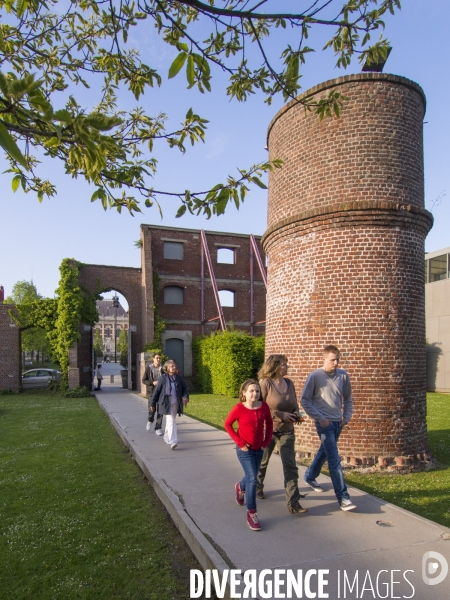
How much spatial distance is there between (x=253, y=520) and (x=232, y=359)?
16.5 m

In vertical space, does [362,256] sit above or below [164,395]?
above

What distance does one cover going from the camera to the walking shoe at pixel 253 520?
4336 millimetres

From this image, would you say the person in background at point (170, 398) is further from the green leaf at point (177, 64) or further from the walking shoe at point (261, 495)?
the green leaf at point (177, 64)

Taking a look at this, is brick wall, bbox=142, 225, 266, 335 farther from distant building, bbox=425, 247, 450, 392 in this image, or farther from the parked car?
distant building, bbox=425, 247, 450, 392

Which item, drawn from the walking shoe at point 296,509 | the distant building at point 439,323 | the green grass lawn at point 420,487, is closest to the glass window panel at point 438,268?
the distant building at point 439,323

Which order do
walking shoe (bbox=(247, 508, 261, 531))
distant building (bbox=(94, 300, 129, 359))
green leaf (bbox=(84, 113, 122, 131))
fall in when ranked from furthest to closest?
distant building (bbox=(94, 300, 129, 359)), walking shoe (bbox=(247, 508, 261, 531)), green leaf (bbox=(84, 113, 122, 131))

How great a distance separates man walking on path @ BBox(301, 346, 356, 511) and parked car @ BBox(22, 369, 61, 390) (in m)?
22.5

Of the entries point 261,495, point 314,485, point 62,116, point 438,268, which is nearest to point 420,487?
point 314,485

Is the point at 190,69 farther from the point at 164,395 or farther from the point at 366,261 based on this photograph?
the point at 164,395

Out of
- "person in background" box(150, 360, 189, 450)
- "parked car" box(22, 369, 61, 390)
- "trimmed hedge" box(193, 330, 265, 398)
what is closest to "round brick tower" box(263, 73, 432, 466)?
"person in background" box(150, 360, 189, 450)

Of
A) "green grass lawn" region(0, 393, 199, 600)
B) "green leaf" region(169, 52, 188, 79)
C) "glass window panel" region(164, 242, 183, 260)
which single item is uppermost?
"glass window panel" region(164, 242, 183, 260)

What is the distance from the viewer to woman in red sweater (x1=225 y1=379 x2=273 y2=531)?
4441 mm

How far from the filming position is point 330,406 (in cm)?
524

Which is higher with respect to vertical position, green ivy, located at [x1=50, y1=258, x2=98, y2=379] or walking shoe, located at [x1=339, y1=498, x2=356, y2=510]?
green ivy, located at [x1=50, y1=258, x2=98, y2=379]
